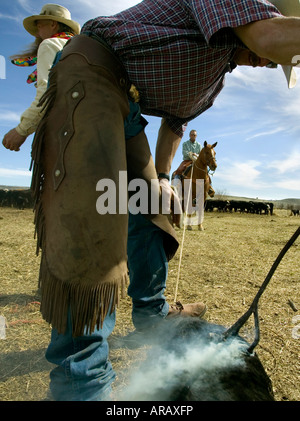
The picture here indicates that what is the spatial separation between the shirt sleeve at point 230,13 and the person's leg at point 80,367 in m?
1.21

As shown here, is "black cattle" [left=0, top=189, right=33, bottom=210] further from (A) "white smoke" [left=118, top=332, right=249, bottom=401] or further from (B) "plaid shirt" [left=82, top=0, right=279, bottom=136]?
(A) "white smoke" [left=118, top=332, right=249, bottom=401]

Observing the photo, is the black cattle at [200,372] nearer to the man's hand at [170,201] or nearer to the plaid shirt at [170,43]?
the man's hand at [170,201]

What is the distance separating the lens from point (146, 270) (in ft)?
6.34

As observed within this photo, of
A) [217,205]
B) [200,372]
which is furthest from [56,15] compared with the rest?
[217,205]

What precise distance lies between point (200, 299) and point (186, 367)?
1.64 m

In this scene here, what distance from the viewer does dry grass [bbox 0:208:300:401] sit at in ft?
5.67

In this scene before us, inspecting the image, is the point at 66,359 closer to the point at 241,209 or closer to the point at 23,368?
the point at 23,368

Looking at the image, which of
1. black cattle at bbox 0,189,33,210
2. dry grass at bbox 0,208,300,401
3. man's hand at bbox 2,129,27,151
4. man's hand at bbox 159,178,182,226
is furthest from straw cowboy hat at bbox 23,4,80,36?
black cattle at bbox 0,189,33,210

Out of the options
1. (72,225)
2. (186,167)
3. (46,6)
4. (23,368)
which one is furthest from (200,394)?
(186,167)

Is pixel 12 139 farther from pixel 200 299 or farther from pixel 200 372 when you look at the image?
pixel 200 299

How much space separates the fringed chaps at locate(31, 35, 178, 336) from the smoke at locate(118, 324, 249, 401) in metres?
0.33

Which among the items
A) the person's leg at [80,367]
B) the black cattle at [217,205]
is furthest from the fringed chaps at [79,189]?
the black cattle at [217,205]

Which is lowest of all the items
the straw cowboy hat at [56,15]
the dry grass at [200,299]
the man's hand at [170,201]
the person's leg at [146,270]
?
the dry grass at [200,299]

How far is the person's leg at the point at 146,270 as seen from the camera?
1888mm
